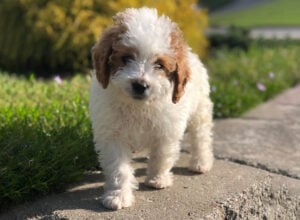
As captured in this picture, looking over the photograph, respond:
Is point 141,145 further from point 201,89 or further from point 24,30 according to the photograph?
point 24,30

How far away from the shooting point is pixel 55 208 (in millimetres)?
3686

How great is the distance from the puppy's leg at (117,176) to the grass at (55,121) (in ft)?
1.21

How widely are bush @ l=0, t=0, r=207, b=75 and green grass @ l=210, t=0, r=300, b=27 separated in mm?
11896

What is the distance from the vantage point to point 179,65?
364cm

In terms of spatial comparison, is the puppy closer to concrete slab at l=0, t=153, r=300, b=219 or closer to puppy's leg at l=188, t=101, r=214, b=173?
concrete slab at l=0, t=153, r=300, b=219

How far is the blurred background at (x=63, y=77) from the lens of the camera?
3984 mm

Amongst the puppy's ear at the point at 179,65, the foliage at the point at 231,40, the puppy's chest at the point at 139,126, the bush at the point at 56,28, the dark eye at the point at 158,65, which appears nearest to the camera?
the dark eye at the point at 158,65

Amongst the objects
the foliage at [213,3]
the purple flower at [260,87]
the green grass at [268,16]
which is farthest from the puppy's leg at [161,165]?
the foliage at [213,3]

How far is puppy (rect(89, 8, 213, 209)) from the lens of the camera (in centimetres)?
347

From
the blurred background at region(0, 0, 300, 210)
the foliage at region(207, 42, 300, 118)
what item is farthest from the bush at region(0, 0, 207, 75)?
the foliage at region(207, 42, 300, 118)

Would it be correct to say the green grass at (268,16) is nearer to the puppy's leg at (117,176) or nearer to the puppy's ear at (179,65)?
the puppy's ear at (179,65)

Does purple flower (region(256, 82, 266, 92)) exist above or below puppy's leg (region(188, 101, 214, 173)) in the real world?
above

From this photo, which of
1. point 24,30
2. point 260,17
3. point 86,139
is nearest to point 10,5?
point 24,30

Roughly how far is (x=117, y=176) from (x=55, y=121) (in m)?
1.33
